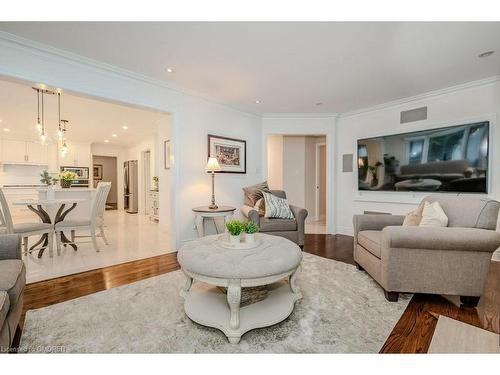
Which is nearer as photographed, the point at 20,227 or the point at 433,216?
the point at 433,216

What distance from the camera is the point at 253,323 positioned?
5.10 feet

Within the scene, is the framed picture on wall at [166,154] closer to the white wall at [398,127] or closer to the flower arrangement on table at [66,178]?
the flower arrangement on table at [66,178]

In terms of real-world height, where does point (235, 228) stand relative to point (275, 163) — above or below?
below

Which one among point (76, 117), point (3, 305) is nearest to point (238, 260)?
point (3, 305)

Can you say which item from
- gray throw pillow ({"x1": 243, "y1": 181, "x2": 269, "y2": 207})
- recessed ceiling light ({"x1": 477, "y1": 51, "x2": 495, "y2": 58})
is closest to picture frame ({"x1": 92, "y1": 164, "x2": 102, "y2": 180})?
gray throw pillow ({"x1": 243, "y1": 181, "x2": 269, "y2": 207})

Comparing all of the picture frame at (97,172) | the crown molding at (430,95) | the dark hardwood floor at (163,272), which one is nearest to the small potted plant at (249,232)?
the dark hardwood floor at (163,272)

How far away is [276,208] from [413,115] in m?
2.66

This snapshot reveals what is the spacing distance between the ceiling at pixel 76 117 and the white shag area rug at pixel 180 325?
2671 millimetres

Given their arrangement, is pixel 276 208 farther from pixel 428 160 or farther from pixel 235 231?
pixel 428 160

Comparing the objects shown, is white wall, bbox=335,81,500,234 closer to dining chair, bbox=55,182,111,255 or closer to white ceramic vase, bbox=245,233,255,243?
white ceramic vase, bbox=245,233,255,243

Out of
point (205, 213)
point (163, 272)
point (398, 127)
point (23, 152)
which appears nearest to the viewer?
point (163, 272)

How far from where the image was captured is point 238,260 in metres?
1.64
